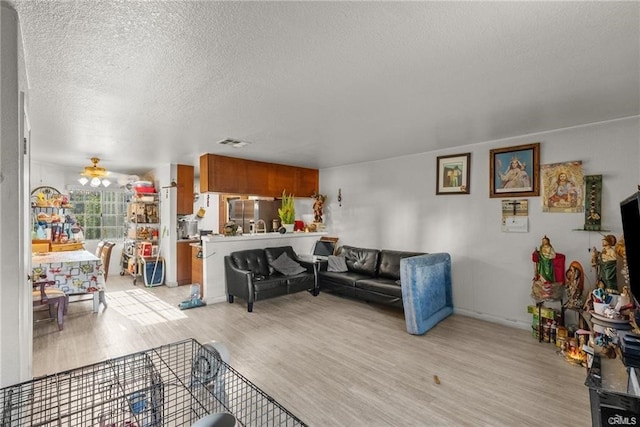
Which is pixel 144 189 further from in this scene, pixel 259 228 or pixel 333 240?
pixel 333 240

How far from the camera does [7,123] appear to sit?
1415 mm

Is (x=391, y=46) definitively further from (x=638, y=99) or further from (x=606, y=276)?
(x=606, y=276)

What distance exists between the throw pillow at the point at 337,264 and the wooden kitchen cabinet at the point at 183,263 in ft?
9.64

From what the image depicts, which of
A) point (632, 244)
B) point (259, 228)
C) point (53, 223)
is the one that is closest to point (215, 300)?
point (259, 228)

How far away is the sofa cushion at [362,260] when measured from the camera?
495 centimetres

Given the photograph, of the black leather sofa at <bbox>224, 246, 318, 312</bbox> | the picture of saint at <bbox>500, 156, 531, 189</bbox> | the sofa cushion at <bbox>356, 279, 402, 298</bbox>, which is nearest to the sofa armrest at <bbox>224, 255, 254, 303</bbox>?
the black leather sofa at <bbox>224, 246, 318, 312</bbox>

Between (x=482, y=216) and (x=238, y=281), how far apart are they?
360cm

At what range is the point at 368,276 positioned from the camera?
4.86m

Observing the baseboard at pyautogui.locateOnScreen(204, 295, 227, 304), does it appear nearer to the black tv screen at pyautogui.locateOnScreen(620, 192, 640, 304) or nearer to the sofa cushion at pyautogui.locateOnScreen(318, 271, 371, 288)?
the sofa cushion at pyautogui.locateOnScreen(318, 271, 371, 288)

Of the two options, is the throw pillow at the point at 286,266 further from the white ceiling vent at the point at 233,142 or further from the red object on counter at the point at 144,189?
the red object on counter at the point at 144,189

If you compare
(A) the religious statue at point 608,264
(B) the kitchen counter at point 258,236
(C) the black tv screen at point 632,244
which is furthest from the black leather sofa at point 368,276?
(C) the black tv screen at point 632,244

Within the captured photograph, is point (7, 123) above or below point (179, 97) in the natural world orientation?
below

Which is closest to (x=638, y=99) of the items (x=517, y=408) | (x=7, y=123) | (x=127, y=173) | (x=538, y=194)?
(x=538, y=194)

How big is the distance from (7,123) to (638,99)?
4.42m
